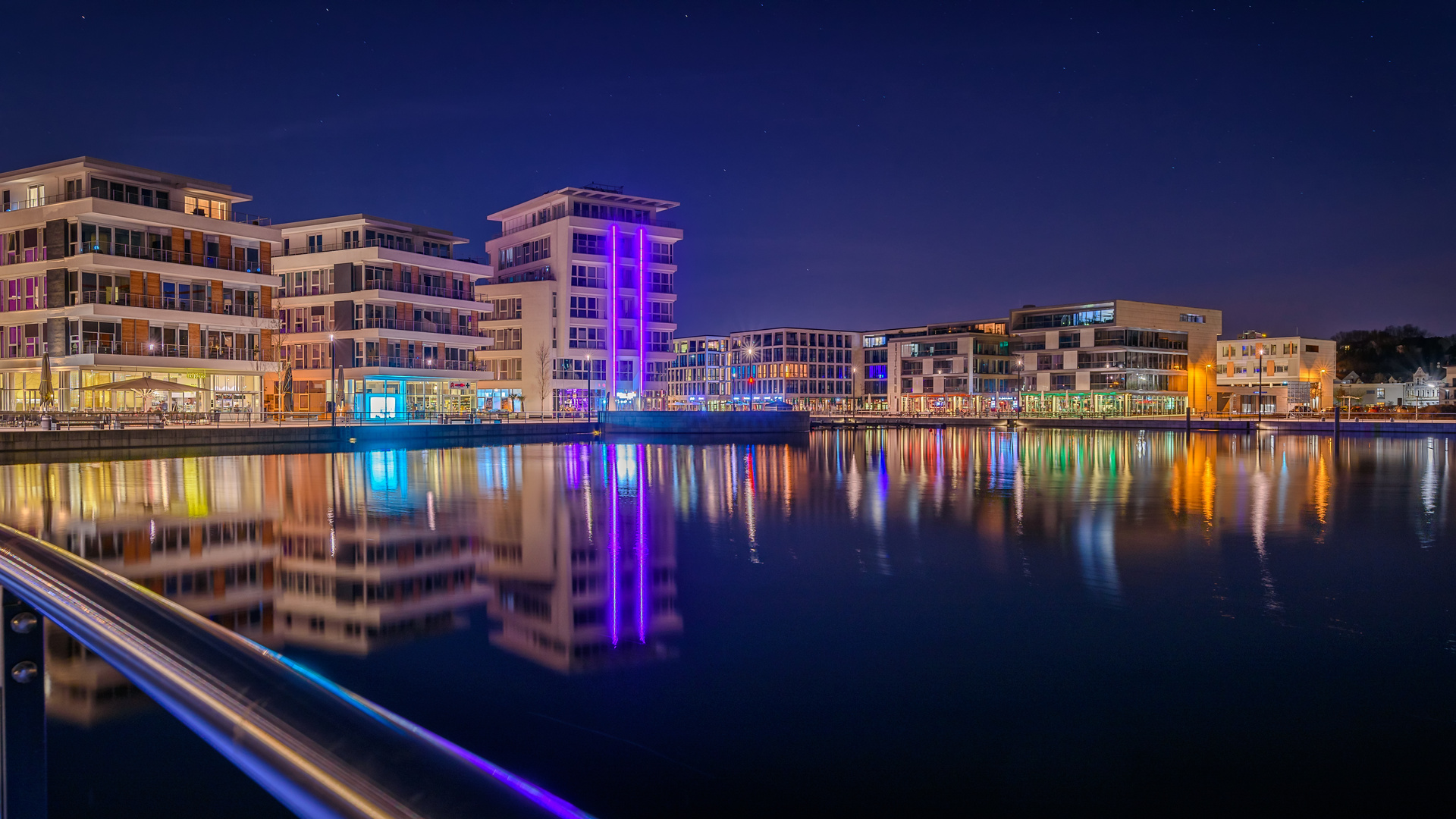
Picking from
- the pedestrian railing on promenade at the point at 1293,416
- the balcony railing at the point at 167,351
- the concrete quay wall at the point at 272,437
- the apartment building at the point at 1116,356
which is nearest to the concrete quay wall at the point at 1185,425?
the pedestrian railing on promenade at the point at 1293,416

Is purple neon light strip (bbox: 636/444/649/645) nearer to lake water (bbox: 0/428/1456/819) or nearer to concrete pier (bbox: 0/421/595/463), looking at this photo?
lake water (bbox: 0/428/1456/819)

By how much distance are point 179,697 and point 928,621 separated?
824cm

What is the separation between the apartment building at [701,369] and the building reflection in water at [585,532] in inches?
4697

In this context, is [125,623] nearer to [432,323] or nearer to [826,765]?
[826,765]

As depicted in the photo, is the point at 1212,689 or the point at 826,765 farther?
the point at 1212,689

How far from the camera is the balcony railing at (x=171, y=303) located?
51.2 meters

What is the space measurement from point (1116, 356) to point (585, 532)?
104 m

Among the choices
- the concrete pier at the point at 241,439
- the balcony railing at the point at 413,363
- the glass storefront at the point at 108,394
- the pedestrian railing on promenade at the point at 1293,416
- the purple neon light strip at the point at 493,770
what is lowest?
the pedestrian railing on promenade at the point at 1293,416

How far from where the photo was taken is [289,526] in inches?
614

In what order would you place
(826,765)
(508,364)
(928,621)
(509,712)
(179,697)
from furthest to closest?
(508,364) → (928,621) → (509,712) → (826,765) → (179,697)

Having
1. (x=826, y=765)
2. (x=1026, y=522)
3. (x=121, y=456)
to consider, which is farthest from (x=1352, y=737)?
Answer: (x=121, y=456)

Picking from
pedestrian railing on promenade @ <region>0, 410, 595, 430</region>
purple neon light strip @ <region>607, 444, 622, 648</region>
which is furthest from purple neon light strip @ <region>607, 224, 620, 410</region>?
purple neon light strip @ <region>607, 444, 622, 648</region>

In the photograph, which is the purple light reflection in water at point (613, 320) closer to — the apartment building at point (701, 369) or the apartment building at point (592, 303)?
the apartment building at point (592, 303)

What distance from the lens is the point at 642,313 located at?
76938 millimetres
